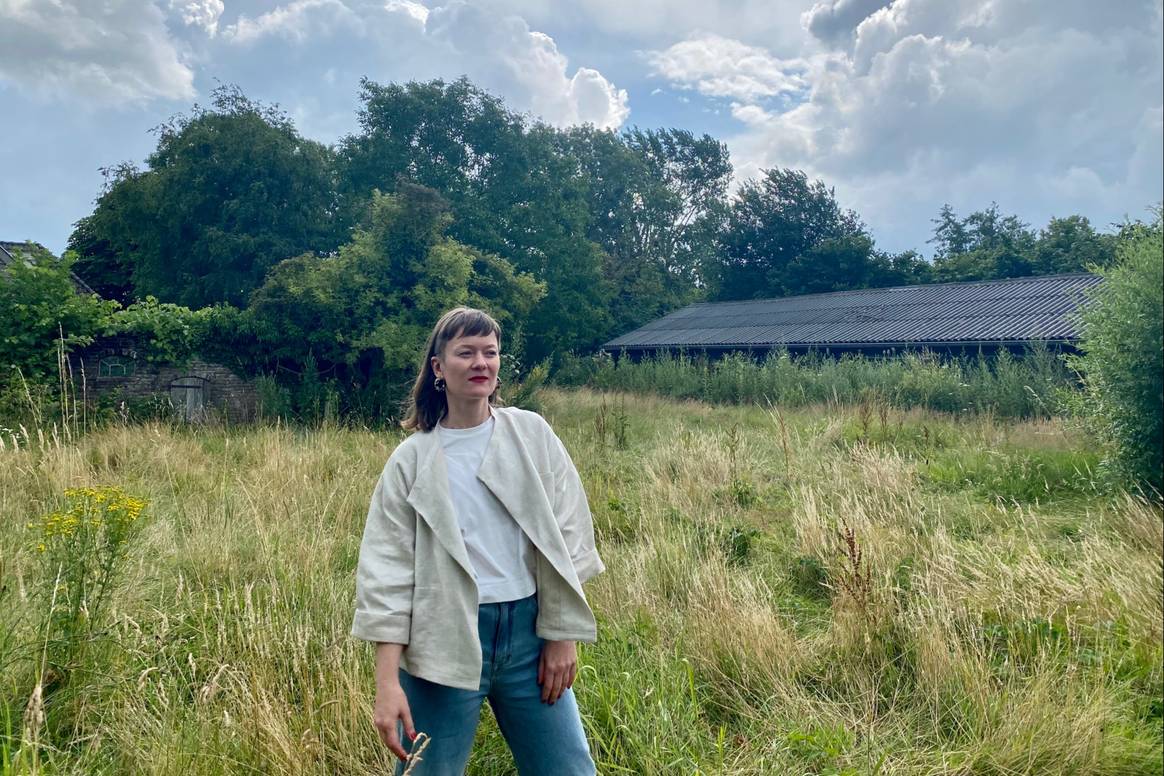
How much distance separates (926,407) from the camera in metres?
13.1

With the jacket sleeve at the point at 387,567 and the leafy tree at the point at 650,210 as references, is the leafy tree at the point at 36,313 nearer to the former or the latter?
the jacket sleeve at the point at 387,567

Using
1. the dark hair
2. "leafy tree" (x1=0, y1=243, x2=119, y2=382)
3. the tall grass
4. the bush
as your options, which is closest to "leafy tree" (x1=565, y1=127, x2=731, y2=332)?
the tall grass

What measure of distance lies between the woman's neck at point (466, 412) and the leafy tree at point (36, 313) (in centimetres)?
1151

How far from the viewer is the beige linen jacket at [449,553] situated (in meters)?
1.65

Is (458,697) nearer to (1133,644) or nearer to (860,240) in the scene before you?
(1133,644)

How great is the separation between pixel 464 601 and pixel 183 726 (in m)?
1.55

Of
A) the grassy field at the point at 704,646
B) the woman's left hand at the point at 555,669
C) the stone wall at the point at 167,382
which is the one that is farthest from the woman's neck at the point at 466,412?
the stone wall at the point at 167,382

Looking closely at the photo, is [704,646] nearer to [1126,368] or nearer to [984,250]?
[1126,368]

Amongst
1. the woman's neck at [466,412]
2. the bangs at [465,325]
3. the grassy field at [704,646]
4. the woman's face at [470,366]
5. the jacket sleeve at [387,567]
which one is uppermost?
the bangs at [465,325]

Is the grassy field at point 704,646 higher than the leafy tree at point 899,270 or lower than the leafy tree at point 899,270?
lower

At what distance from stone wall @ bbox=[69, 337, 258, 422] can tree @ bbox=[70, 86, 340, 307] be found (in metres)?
9.40

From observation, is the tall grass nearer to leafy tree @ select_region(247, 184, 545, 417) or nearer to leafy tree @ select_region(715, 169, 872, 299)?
leafy tree @ select_region(247, 184, 545, 417)

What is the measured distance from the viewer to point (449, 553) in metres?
1.68

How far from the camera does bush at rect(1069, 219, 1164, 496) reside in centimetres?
342
